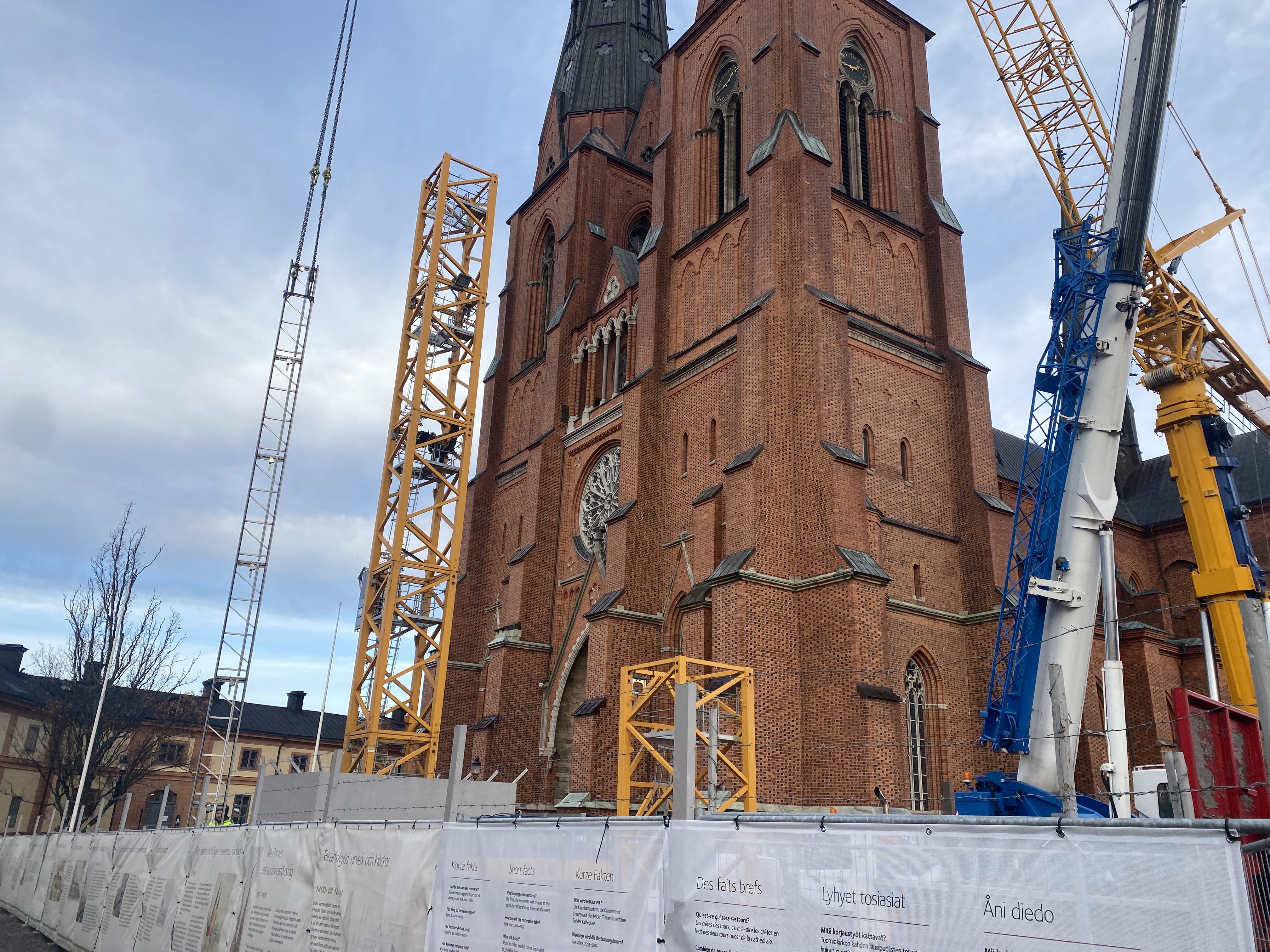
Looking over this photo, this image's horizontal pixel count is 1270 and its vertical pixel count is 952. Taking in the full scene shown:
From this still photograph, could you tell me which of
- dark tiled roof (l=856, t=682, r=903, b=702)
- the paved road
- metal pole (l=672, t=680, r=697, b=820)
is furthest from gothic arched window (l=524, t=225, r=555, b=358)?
metal pole (l=672, t=680, r=697, b=820)

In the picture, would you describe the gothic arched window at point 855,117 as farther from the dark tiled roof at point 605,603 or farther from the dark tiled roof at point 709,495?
the dark tiled roof at point 605,603

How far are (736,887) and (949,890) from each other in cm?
123

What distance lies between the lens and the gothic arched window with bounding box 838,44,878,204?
86.8ft

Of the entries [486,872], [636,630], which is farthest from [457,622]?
[486,872]

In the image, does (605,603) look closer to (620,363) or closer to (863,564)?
(863,564)

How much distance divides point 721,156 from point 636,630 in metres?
14.5

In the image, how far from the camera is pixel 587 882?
231 inches

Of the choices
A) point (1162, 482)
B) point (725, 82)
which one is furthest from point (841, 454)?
point (1162, 482)

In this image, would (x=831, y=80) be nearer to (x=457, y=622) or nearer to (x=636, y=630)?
(x=636, y=630)

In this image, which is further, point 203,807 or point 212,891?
point 203,807

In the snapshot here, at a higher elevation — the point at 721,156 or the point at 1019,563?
the point at 721,156

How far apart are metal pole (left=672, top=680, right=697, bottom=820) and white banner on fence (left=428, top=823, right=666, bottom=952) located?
0.80 feet

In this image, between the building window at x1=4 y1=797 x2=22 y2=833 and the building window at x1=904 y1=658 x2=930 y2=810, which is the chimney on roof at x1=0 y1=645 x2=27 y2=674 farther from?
the building window at x1=904 y1=658 x2=930 y2=810

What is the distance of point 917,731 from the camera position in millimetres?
21375
